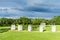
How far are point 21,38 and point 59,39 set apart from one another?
4.97m

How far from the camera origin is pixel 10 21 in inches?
2502

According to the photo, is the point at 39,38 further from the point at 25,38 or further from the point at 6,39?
the point at 6,39

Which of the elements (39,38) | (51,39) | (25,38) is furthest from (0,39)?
(51,39)

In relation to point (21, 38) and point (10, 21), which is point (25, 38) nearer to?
point (21, 38)

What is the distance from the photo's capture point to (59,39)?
60.9ft

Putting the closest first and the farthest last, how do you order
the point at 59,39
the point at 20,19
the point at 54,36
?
the point at 59,39, the point at 54,36, the point at 20,19

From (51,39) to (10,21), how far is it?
46.2 metres

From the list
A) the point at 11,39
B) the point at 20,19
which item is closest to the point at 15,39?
the point at 11,39

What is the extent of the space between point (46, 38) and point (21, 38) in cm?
331

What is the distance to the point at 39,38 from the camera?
1936cm

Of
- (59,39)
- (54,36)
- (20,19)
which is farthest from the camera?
(20,19)

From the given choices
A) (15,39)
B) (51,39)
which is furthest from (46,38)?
(15,39)

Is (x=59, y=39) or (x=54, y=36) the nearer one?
(x=59, y=39)

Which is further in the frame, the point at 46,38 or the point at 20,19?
the point at 20,19
